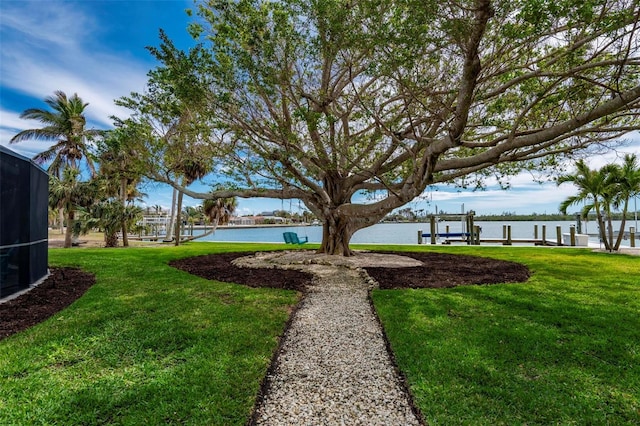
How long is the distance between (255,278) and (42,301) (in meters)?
4.29

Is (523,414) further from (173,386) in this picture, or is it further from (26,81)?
(26,81)

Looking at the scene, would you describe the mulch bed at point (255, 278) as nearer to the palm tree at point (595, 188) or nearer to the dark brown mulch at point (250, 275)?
the dark brown mulch at point (250, 275)

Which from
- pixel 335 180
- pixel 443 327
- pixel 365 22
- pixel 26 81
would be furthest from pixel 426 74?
pixel 26 81

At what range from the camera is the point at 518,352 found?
3.98 metres

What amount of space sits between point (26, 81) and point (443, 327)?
45.5 ft

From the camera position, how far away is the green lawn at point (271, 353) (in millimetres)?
2863

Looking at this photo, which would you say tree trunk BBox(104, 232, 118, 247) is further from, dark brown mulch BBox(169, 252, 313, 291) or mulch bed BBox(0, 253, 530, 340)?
dark brown mulch BBox(169, 252, 313, 291)

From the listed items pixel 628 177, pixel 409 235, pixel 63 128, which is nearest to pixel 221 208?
pixel 63 128

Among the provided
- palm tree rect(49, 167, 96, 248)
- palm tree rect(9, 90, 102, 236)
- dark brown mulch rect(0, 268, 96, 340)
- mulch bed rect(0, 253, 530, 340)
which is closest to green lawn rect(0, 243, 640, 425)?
dark brown mulch rect(0, 268, 96, 340)

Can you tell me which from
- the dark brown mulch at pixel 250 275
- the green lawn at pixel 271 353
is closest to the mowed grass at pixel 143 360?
the green lawn at pixel 271 353

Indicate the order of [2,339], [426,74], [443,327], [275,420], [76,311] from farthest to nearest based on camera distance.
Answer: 1. [426,74]
2. [76,311]
3. [443,327]
4. [2,339]
5. [275,420]

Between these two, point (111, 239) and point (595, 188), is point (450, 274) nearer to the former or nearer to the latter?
point (595, 188)

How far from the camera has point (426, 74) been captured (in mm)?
8305

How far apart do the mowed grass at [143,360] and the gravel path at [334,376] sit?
0.24 metres
